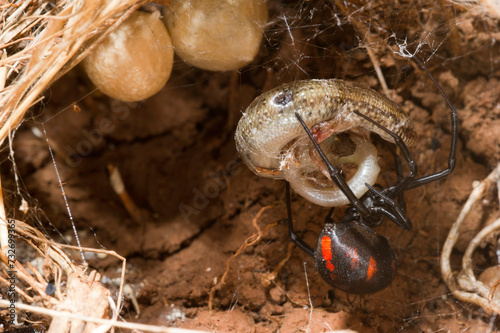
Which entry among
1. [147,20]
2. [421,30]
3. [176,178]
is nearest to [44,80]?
[147,20]

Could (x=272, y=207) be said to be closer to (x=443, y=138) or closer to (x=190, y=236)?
(x=190, y=236)

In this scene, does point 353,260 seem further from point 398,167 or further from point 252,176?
point 252,176

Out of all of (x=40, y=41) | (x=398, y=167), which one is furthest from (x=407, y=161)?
(x=40, y=41)

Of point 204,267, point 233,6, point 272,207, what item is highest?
point 233,6

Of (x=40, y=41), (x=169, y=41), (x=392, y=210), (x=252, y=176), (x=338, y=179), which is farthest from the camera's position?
(x=252, y=176)

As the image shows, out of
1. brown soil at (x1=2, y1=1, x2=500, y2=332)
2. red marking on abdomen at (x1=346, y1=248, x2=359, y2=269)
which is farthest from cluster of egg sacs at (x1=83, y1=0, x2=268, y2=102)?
red marking on abdomen at (x1=346, y1=248, x2=359, y2=269)
